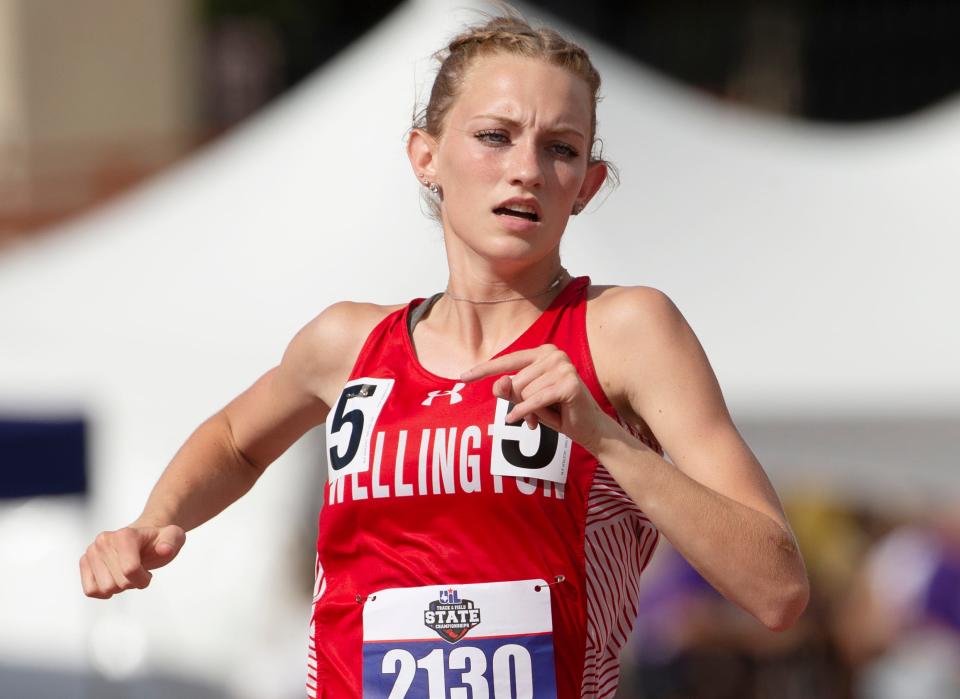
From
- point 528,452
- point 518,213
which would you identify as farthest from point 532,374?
point 518,213

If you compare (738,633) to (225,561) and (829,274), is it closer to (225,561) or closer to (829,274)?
(829,274)

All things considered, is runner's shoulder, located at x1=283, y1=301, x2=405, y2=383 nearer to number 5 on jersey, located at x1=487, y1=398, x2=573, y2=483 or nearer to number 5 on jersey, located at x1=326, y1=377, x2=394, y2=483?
number 5 on jersey, located at x1=326, y1=377, x2=394, y2=483

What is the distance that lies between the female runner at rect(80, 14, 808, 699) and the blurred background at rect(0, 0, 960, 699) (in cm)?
277

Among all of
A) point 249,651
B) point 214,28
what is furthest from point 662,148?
point 214,28

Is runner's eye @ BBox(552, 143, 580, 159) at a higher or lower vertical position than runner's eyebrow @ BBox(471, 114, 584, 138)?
lower

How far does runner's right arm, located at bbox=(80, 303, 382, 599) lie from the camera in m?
2.32

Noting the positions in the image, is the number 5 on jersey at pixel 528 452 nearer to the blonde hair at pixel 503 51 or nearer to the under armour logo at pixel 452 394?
the under armour logo at pixel 452 394

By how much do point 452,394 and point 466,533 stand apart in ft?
0.66

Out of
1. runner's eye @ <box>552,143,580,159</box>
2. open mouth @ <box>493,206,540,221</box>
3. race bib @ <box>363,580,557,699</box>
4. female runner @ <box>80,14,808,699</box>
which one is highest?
runner's eye @ <box>552,143,580,159</box>

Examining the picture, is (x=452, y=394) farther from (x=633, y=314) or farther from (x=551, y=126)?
(x=551, y=126)

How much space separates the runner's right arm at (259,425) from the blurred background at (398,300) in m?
2.62

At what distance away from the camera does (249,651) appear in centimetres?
626

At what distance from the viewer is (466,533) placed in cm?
203

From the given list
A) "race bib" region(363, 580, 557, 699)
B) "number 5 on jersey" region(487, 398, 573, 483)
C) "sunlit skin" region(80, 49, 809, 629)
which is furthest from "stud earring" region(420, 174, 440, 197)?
"race bib" region(363, 580, 557, 699)
